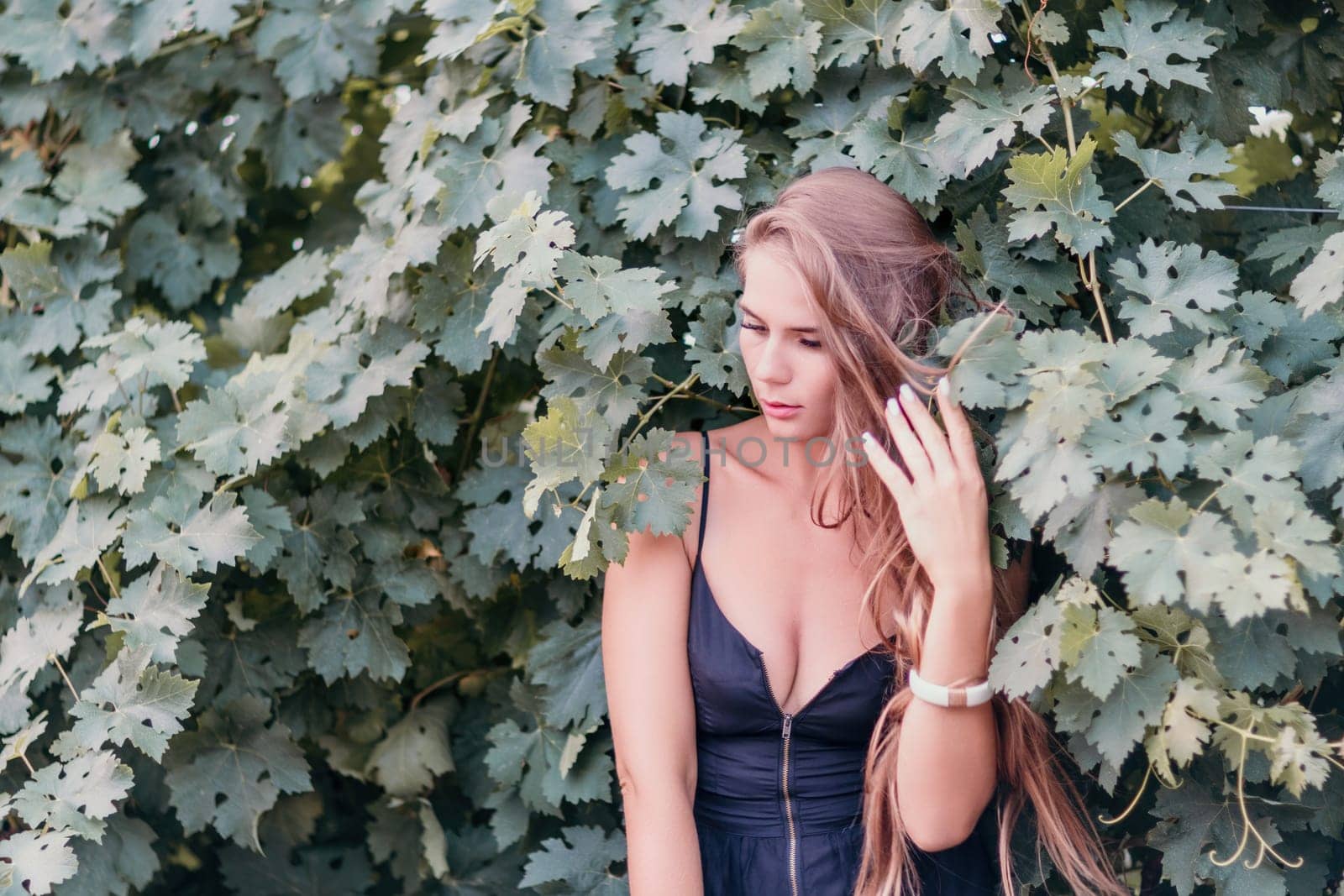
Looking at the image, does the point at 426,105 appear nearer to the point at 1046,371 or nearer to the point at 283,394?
the point at 283,394

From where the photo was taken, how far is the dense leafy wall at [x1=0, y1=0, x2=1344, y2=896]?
4.99 feet

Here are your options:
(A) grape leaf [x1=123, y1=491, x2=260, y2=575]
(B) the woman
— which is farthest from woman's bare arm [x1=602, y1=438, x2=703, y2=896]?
(A) grape leaf [x1=123, y1=491, x2=260, y2=575]

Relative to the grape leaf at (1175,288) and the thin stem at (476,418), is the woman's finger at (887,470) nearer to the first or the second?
the grape leaf at (1175,288)

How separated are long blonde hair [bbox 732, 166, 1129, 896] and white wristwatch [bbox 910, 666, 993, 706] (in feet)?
0.28

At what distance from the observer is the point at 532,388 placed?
2.32m

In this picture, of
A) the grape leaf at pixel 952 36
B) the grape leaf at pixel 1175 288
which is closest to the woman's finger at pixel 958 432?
the grape leaf at pixel 1175 288

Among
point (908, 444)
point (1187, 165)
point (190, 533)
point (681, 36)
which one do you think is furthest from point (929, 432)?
point (190, 533)

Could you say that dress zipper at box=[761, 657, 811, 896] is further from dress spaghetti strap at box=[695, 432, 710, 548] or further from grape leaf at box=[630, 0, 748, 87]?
grape leaf at box=[630, 0, 748, 87]

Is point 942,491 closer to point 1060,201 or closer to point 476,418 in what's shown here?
point 1060,201

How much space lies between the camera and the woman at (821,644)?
1.69 metres

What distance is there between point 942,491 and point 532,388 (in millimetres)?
961

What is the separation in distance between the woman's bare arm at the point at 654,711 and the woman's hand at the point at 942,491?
38 centimetres

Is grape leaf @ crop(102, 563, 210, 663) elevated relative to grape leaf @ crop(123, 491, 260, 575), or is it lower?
lower

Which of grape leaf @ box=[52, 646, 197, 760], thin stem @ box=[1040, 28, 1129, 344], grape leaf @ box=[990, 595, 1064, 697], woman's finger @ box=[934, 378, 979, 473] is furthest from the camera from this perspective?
grape leaf @ box=[52, 646, 197, 760]
